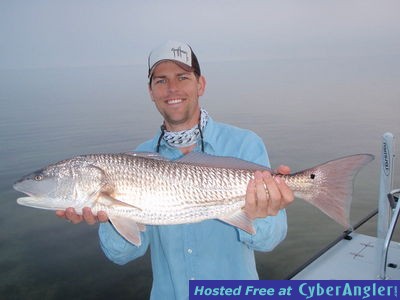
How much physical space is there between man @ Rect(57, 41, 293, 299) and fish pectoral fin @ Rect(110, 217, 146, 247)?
12cm

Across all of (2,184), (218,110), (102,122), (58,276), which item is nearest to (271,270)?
(58,276)

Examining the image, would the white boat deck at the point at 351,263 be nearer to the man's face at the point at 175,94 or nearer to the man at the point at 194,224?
the man at the point at 194,224

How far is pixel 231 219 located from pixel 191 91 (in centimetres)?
132

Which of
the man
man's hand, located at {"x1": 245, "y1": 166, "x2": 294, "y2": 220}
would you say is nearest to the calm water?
the man

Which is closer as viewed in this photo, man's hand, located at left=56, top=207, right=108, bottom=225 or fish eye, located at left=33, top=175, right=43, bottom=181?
man's hand, located at left=56, top=207, right=108, bottom=225

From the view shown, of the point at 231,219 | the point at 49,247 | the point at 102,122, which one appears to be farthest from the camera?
the point at 102,122

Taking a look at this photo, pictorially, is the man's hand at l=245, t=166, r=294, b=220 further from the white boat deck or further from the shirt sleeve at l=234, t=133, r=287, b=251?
the white boat deck

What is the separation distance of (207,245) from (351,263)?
299 centimetres

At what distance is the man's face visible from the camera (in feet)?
12.4

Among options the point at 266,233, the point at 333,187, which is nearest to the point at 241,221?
the point at 266,233

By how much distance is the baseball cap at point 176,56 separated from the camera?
384 cm

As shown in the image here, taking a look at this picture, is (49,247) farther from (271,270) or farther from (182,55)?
(182,55)

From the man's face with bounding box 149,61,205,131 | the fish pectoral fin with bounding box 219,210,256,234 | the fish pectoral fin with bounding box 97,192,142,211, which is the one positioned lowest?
the fish pectoral fin with bounding box 219,210,256,234

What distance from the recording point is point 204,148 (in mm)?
3832
